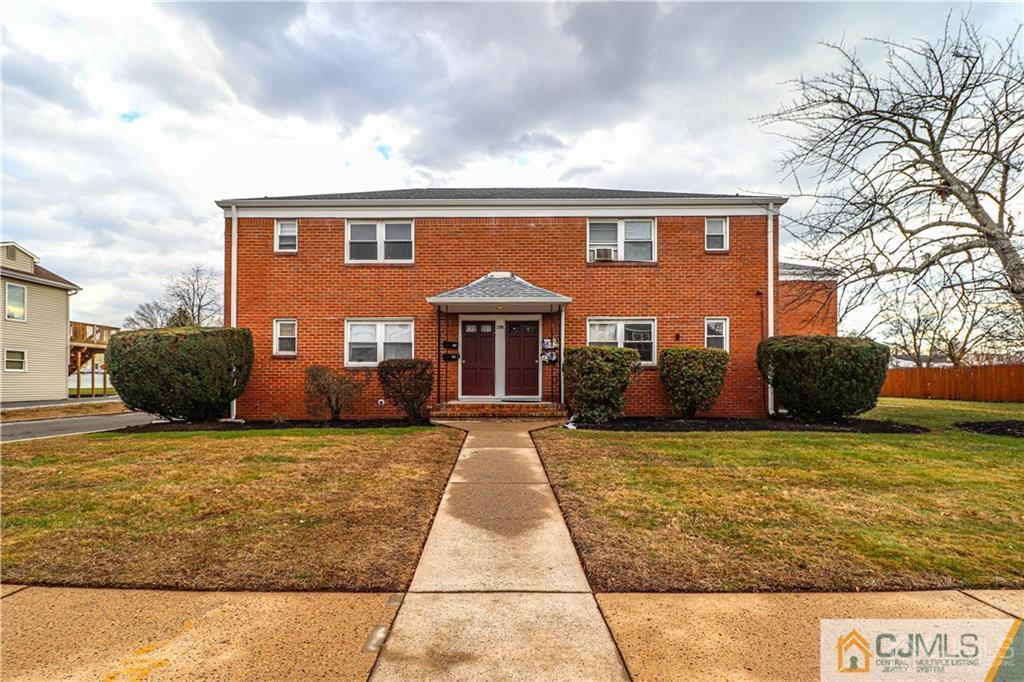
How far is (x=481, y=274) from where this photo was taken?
12883mm

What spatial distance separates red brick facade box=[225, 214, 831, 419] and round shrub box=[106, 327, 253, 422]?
6.17 feet

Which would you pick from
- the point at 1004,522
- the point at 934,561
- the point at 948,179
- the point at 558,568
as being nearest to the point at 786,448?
the point at 1004,522

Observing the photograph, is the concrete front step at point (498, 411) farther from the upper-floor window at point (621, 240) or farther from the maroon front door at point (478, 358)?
the upper-floor window at point (621, 240)

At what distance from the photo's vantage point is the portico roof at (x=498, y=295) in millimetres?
11570

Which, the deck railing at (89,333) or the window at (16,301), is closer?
the window at (16,301)

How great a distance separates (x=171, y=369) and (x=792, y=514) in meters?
11.3

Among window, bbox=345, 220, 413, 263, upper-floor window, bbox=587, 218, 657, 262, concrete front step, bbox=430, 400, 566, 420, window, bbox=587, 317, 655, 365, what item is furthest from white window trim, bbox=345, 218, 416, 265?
window, bbox=587, 317, 655, 365

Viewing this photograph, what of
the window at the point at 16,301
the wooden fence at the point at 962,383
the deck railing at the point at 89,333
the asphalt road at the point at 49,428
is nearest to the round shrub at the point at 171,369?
the asphalt road at the point at 49,428

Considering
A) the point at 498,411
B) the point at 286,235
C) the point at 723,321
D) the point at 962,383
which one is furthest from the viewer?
the point at 962,383

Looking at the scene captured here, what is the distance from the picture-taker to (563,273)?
1287cm

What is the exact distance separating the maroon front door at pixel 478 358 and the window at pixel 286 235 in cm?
498

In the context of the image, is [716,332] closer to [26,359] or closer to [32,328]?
[26,359]

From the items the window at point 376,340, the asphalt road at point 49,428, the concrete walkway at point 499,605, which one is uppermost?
the window at point 376,340

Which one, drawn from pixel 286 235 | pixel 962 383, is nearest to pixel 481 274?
pixel 286 235
